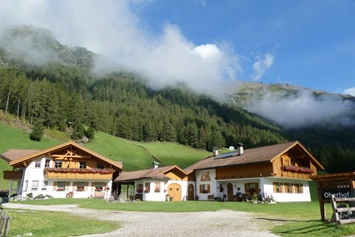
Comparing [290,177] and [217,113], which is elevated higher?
[217,113]

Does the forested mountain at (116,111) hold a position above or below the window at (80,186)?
above

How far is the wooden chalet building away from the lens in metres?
33.5

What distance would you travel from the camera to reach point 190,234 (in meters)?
9.91

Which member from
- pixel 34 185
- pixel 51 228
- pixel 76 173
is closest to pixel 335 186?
pixel 51 228

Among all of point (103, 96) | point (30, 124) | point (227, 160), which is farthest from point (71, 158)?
point (103, 96)

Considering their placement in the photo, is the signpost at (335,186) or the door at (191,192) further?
the door at (191,192)

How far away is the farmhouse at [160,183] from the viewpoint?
118ft

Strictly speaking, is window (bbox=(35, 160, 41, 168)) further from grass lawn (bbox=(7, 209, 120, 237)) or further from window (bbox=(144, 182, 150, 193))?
grass lawn (bbox=(7, 209, 120, 237))

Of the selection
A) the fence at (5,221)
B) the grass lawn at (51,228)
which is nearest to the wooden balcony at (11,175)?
the grass lawn at (51,228)

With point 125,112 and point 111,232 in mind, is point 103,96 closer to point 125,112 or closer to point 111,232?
point 125,112

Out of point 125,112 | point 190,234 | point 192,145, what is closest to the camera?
point 190,234

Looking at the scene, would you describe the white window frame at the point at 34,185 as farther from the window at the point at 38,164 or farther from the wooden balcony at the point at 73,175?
the window at the point at 38,164

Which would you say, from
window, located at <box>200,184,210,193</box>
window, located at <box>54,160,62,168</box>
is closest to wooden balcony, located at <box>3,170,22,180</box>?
window, located at <box>54,160,62,168</box>

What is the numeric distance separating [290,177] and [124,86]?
535 feet
